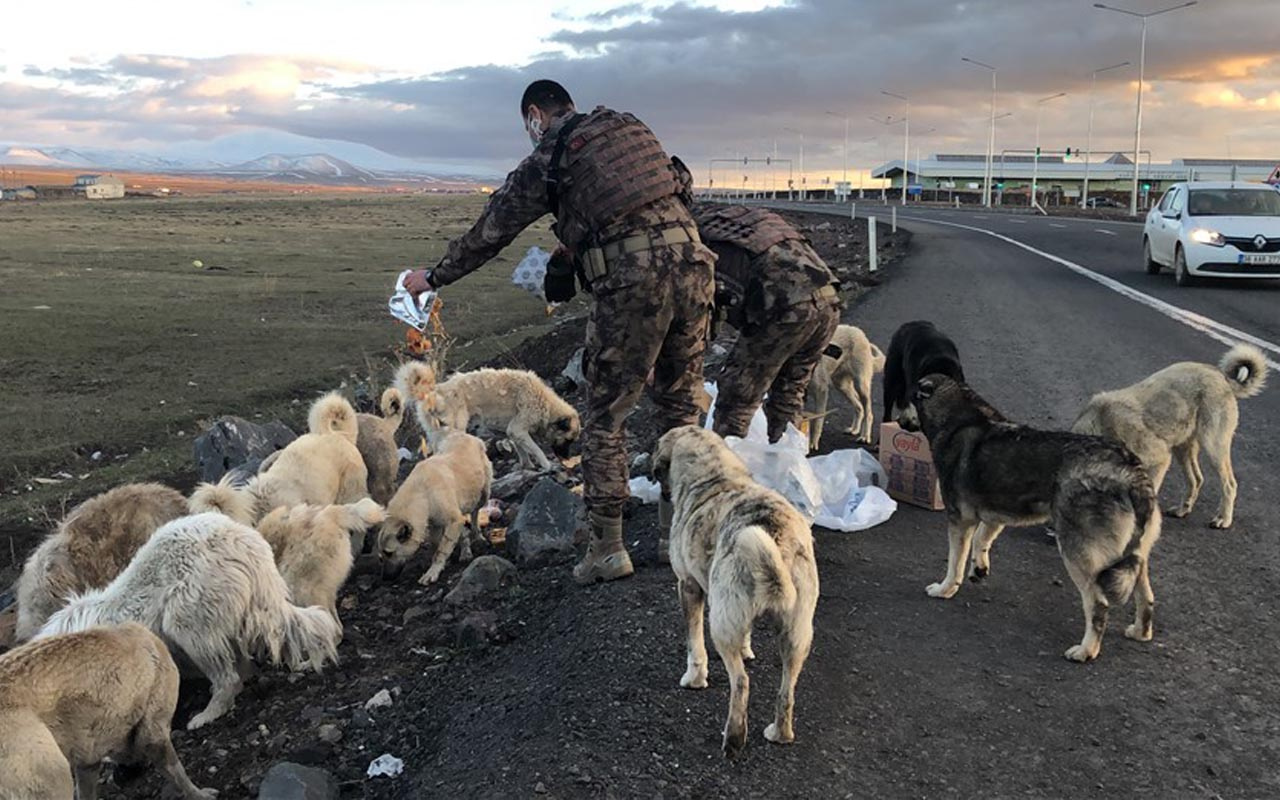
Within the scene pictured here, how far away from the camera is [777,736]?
370 centimetres

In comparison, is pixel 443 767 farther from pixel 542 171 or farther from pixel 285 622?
pixel 542 171

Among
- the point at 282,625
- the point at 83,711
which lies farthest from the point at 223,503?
the point at 83,711

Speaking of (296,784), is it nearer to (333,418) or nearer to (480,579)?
(480,579)

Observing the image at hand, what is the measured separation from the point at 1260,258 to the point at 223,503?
17.4m

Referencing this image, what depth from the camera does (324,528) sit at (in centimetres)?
587

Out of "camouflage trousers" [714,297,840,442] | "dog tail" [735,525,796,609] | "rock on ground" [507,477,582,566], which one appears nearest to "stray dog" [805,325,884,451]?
"camouflage trousers" [714,297,840,442]

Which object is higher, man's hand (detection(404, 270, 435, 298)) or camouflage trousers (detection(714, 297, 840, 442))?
man's hand (detection(404, 270, 435, 298))

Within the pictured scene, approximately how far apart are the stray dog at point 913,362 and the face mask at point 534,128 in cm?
292

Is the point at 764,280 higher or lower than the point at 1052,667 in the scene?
higher

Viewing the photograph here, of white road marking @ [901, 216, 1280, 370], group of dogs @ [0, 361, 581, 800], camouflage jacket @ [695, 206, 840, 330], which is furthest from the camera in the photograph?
white road marking @ [901, 216, 1280, 370]

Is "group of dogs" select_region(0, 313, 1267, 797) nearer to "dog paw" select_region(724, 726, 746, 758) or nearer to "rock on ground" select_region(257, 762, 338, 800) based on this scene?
"dog paw" select_region(724, 726, 746, 758)

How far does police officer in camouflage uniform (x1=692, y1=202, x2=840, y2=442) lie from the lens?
5660 mm

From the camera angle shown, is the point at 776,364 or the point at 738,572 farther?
the point at 776,364

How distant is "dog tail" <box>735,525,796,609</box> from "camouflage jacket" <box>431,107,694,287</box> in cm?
207
